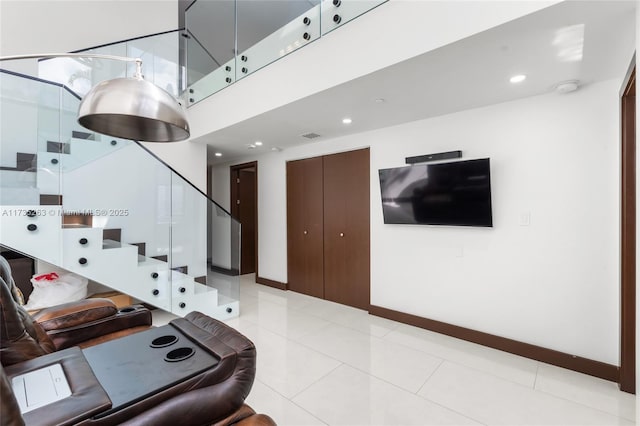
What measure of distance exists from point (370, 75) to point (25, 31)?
17.7ft

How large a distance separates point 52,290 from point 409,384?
383cm

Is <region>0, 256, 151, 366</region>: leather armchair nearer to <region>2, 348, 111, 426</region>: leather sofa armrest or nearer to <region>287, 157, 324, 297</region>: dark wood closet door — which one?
<region>2, 348, 111, 426</region>: leather sofa armrest

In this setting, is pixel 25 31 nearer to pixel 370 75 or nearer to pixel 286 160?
pixel 286 160

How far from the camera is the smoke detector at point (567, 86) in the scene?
7.95ft

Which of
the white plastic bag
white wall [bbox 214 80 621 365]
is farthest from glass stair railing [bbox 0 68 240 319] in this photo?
white wall [bbox 214 80 621 365]

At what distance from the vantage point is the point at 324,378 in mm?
2445

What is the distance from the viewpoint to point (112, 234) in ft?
10.8

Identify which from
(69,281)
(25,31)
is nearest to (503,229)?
(69,281)

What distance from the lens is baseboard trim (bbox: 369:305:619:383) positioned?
2.43 m

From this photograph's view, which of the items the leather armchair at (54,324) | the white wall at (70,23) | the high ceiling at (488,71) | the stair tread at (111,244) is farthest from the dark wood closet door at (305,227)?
the white wall at (70,23)

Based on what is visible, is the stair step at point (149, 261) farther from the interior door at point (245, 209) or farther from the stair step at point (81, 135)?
the interior door at point (245, 209)

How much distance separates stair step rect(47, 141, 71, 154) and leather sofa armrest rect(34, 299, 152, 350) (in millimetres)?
1713

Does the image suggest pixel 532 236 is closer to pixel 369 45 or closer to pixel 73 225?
pixel 369 45

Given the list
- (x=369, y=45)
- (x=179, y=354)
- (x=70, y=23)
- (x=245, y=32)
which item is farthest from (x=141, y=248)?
(x=70, y=23)
